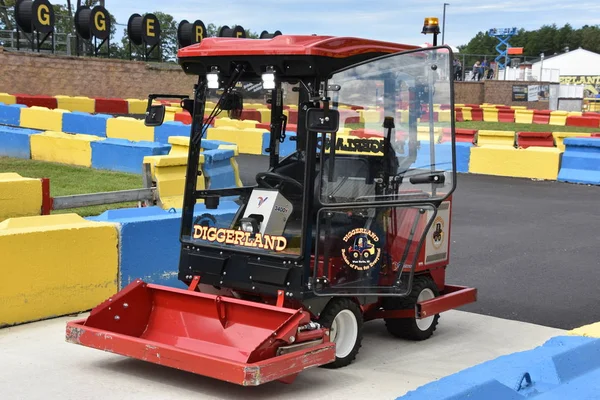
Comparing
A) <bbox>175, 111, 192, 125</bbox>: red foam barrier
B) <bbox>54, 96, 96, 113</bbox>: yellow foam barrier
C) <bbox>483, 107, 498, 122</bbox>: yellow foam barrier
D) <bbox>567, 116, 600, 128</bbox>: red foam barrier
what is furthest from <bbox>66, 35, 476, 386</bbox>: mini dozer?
<bbox>483, 107, 498, 122</bbox>: yellow foam barrier

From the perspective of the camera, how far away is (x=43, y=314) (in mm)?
6625

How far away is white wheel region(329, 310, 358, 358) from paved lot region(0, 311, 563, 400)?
0.46ft

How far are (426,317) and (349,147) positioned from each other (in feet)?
4.77

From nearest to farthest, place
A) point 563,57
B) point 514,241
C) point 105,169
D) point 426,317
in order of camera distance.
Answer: point 426,317 < point 514,241 < point 105,169 < point 563,57

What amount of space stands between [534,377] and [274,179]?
2789 mm

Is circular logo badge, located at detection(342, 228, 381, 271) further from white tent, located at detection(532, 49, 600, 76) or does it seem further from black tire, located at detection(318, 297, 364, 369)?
white tent, located at detection(532, 49, 600, 76)

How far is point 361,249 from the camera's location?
5.75 metres

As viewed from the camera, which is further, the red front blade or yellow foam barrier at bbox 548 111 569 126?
yellow foam barrier at bbox 548 111 569 126

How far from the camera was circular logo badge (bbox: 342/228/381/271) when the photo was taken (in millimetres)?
5719

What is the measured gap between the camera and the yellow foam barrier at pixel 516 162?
1689 cm

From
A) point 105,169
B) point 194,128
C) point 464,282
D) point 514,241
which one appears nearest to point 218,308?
point 194,128

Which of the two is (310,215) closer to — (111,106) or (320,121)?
(320,121)

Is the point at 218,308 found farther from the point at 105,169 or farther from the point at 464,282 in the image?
the point at 105,169

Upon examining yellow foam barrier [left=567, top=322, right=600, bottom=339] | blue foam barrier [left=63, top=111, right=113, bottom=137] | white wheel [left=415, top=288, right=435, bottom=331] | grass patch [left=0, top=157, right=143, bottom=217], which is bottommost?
white wheel [left=415, top=288, right=435, bottom=331]
